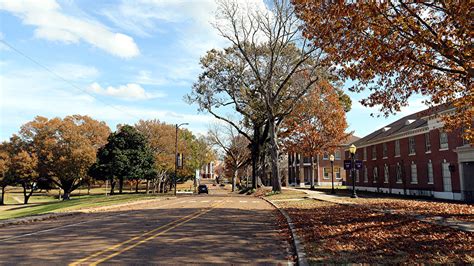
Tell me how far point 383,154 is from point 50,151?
47.2 m

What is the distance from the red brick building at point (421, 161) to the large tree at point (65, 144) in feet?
131

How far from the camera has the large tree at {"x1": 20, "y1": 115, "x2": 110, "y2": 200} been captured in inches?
2142

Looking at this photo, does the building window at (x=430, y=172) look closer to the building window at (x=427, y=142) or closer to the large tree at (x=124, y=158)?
the building window at (x=427, y=142)

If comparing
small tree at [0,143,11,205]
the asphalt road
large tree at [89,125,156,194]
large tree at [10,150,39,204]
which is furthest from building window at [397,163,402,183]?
small tree at [0,143,11,205]

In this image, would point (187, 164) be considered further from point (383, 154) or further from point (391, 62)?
point (391, 62)

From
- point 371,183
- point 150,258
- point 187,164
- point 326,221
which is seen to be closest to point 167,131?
point 187,164

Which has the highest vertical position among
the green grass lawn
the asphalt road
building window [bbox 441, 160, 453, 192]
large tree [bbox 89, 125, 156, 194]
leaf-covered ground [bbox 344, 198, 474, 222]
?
large tree [bbox 89, 125, 156, 194]

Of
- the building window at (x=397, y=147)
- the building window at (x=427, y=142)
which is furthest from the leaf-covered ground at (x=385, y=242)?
the building window at (x=397, y=147)

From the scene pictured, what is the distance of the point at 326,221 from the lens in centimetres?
1449

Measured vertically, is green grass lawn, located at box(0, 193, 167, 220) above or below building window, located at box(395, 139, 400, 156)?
below

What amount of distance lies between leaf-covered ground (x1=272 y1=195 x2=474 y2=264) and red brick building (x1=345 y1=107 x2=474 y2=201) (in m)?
13.4

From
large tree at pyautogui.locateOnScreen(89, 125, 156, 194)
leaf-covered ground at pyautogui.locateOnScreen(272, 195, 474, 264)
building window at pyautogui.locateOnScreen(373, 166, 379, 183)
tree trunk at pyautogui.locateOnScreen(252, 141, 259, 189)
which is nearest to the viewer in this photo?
leaf-covered ground at pyautogui.locateOnScreen(272, 195, 474, 264)

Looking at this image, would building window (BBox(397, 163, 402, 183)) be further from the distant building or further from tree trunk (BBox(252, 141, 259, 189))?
the distant building

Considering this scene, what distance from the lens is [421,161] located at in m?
36.1
